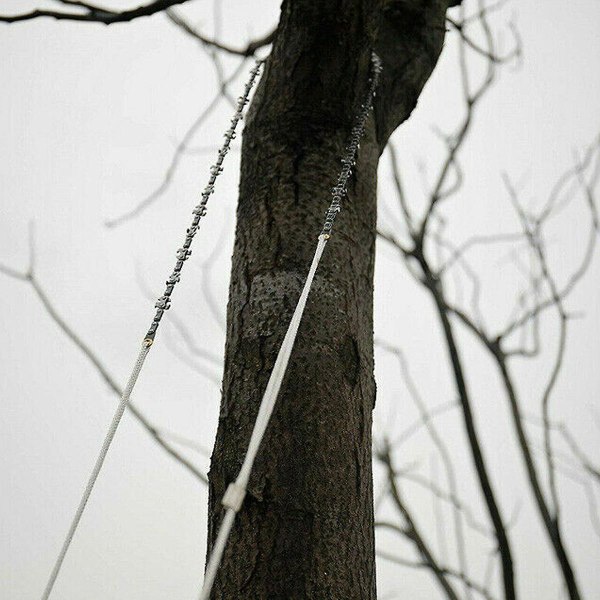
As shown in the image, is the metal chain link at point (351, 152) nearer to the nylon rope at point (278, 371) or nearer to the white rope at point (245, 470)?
the nylon rope at point (278, 371)

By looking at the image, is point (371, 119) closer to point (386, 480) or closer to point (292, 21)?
point (292, 21)

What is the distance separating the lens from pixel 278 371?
59 cm

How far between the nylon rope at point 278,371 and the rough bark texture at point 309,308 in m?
0.02

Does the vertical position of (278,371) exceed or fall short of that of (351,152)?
it falls short

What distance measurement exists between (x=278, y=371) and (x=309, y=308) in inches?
8.2

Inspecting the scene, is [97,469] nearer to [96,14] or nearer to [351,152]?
[351,152]

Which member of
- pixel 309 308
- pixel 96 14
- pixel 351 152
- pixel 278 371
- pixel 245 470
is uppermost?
pixel 96 14

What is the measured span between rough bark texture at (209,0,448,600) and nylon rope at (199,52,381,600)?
2cm

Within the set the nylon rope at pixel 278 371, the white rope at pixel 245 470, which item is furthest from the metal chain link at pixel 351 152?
the white rope at pixel 245 470

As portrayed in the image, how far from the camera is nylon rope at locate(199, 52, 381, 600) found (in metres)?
0.47

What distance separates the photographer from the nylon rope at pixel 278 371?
47 centimetres

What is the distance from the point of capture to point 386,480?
2.14 m

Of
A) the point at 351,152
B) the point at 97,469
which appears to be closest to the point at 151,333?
the point at 97,469

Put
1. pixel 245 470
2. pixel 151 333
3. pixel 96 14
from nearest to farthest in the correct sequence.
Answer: pixel 245 470, pixel 151 333, pixel 96 14
